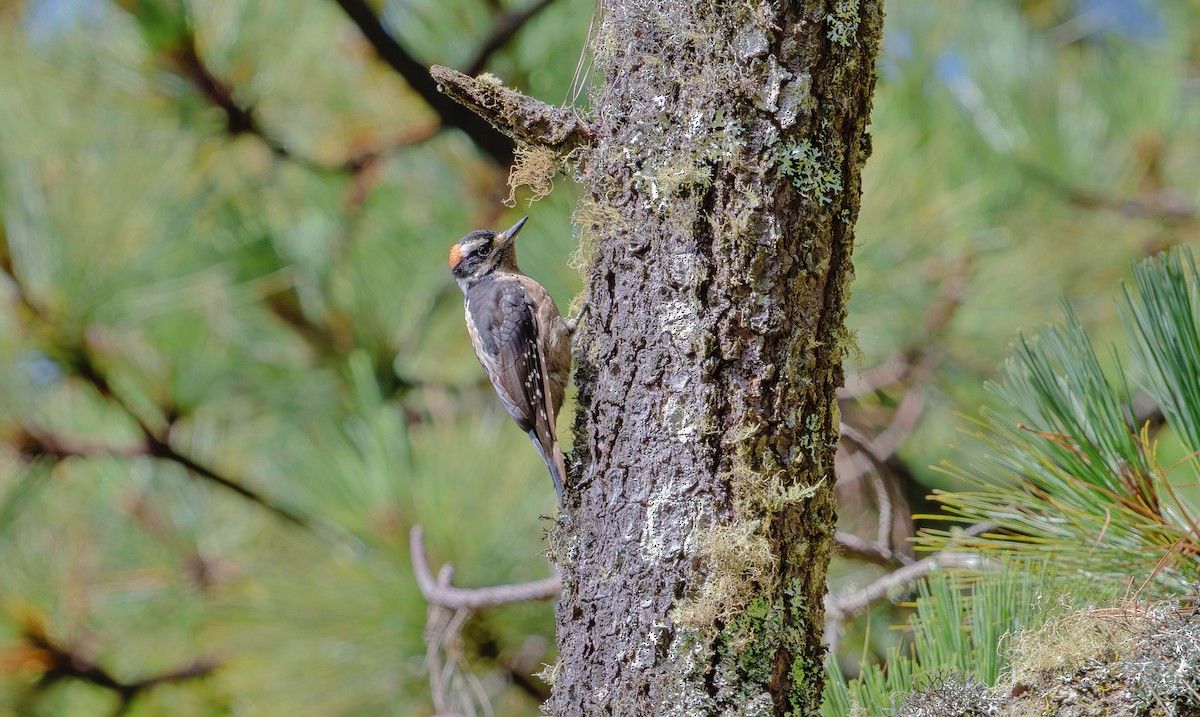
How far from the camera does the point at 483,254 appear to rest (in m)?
2.84

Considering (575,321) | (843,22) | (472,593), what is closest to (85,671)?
(472,593)

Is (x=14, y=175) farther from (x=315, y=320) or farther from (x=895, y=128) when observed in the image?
(x=895, y=128)

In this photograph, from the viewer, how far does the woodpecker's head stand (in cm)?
279

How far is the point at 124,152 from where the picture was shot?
297cm

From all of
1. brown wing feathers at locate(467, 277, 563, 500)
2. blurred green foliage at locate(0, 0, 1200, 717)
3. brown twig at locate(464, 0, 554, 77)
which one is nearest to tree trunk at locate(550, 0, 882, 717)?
brown wing feathers at locate(467, 277, 563, 500)

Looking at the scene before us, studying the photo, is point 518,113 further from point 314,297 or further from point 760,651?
point 314,297

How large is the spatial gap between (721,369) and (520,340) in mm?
1387

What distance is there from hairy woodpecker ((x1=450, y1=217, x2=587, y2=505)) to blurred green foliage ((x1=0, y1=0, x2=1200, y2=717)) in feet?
0.60

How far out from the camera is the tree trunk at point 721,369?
1228 mm

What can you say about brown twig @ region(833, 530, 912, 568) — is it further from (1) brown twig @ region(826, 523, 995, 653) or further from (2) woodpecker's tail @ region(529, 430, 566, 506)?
(2) woodpecker's tail @ region(529, 430, 566, 506)

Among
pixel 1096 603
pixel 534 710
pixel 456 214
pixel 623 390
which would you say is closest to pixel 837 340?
pixel 623 390

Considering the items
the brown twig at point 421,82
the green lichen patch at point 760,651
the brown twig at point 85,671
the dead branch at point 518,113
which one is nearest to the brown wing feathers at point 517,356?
the brown twig at point 421,82

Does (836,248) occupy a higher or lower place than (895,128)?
lower

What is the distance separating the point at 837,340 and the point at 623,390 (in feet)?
0.90
